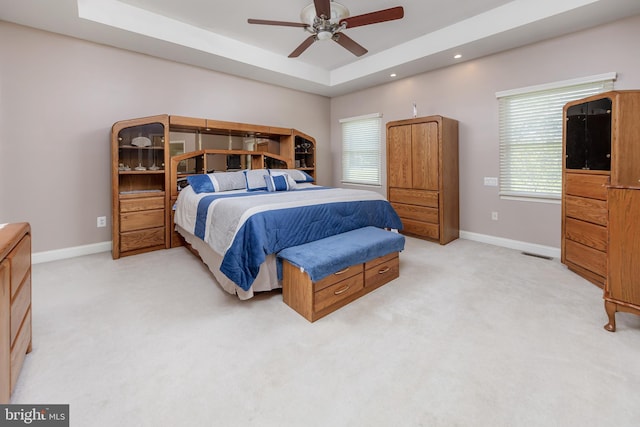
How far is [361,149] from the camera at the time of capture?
587 centimetres

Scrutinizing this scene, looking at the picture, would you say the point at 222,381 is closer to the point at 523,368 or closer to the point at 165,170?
the point at 523,368

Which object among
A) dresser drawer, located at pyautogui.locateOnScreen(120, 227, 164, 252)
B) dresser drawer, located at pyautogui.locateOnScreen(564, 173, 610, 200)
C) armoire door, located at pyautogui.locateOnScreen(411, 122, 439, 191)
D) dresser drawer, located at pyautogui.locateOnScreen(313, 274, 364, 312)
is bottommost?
dresser drawer, located at pyautogui.locateOnScreen(313, 274, 364, 312)

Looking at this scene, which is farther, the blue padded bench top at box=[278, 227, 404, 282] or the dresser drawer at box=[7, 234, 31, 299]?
the blue padded bench top at box=[278, 227, 404, 282]

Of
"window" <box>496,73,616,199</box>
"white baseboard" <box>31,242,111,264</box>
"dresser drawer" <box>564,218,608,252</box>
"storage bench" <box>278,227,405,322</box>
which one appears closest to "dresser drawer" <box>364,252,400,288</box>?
"storage bench" <box>278,227,405,322</box>

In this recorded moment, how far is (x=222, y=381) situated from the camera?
1.56m

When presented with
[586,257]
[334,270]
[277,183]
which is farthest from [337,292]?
[586,257]

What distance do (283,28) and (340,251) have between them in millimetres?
3149

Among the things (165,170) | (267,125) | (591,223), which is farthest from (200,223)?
(591,223)

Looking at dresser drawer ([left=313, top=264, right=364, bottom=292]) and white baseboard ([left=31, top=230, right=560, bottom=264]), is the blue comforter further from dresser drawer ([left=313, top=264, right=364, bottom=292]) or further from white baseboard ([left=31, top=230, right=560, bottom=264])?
white baseboard ([left=31, top=230, right=560, bottom=264])

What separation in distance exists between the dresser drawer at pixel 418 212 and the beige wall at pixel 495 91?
0.57 meters

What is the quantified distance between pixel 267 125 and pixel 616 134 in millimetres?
4518

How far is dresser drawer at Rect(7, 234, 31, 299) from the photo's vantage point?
Result: 1379 mm

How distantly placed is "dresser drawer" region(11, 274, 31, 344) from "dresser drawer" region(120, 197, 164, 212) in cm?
206

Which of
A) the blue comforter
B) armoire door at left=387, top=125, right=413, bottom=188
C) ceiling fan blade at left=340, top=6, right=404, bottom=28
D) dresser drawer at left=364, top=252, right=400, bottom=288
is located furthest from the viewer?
armoire door at left=387, top=125, right=413, bottom=188
